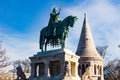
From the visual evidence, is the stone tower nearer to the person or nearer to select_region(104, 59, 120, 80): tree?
select_region(104, 59, 120, 80): tree

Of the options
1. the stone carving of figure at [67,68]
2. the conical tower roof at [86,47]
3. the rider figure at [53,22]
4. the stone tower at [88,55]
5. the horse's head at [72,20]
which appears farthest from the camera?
the conical tower roof at [86,47]

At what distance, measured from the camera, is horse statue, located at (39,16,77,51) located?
2188cm

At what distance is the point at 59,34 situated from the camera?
2223cm

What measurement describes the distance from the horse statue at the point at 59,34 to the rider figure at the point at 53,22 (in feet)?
0.72

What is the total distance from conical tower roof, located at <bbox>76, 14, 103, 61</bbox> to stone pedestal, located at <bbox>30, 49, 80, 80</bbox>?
1552 centimetres

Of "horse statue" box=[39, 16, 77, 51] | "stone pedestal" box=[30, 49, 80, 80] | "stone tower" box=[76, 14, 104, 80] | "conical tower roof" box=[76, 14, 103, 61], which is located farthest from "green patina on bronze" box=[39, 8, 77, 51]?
"conical tower roof" box=[76, 14, 103, 61]

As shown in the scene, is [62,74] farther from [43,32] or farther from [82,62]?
[82,62]

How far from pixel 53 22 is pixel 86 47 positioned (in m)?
16.9

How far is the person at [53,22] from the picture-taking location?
22.6m

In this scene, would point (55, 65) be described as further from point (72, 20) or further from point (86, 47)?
point (86, 47)

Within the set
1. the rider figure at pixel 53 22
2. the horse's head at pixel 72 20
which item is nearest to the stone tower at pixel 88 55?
the rider figure at pixel 53 22

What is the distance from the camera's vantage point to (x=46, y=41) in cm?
2331

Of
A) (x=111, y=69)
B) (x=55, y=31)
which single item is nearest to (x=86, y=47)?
(x=111, y=69)

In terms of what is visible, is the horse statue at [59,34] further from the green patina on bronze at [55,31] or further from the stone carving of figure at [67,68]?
the stone carving of figure at [67,68]
